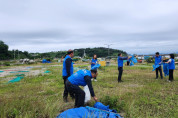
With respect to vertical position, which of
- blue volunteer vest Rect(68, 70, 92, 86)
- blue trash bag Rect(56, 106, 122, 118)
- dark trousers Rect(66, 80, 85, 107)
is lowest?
blue trash bag Rect(56, 106, 122, 118)

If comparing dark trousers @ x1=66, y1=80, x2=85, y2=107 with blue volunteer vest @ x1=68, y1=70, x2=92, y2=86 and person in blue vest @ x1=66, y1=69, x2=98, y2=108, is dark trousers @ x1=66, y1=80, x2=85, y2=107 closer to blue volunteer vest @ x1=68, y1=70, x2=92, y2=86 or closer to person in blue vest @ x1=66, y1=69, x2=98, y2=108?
person in blue vest @ x1=66, y1=69, x2=98, y2=108

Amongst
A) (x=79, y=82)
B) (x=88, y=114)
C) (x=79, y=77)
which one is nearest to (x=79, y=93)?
(x=79, y=82)

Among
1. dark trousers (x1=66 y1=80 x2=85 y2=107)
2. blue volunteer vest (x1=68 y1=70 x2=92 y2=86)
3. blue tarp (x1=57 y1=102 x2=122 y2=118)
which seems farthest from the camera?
dark trousers (x1=66 y1=80 x2=85 y2=107)

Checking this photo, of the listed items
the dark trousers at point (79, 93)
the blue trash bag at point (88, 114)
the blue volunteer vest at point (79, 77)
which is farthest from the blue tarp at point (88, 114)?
the blue volunteer vest at point (79, 77)

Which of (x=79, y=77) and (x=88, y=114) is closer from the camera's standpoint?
(x=88, y=114)

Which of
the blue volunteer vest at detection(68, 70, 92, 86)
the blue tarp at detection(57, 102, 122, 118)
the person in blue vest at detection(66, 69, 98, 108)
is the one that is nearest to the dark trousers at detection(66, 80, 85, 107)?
the person in blue vest at detection(66, 69, 98, 108)

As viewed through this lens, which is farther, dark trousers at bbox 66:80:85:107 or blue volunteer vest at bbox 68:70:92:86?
dark trousers at bbox 66:80:85:107

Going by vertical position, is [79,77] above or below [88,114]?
above

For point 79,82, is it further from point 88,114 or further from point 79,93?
point 88,114

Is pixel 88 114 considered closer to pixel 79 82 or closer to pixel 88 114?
pixel 88 114

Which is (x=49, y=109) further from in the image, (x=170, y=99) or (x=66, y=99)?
(x=170, y=99)

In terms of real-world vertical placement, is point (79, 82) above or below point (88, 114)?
above

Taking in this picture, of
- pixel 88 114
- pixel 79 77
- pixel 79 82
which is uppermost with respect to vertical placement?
pixel 79 77

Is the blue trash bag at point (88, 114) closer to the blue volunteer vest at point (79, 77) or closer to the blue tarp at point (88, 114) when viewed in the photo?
the blue tarp at point (88, 114)
